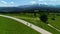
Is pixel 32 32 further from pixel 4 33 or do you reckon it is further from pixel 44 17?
pixel 44 17

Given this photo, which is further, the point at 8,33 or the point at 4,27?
the point at 4,27

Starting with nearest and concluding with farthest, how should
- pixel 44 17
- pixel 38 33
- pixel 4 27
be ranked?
pixel 38 33, pixel 4 27, pixel 44 17

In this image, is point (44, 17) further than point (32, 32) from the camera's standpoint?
Yes

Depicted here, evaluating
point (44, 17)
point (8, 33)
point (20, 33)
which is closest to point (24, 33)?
point (20, 33)

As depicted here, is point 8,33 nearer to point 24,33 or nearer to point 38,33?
point 24,33

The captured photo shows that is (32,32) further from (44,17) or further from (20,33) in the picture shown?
(44,17)

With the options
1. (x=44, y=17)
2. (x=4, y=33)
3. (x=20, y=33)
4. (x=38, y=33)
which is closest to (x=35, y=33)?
(x=38, y=33)

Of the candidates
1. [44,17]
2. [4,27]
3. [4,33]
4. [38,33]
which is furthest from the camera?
[44,17]

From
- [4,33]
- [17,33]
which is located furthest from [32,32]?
[4,33]
